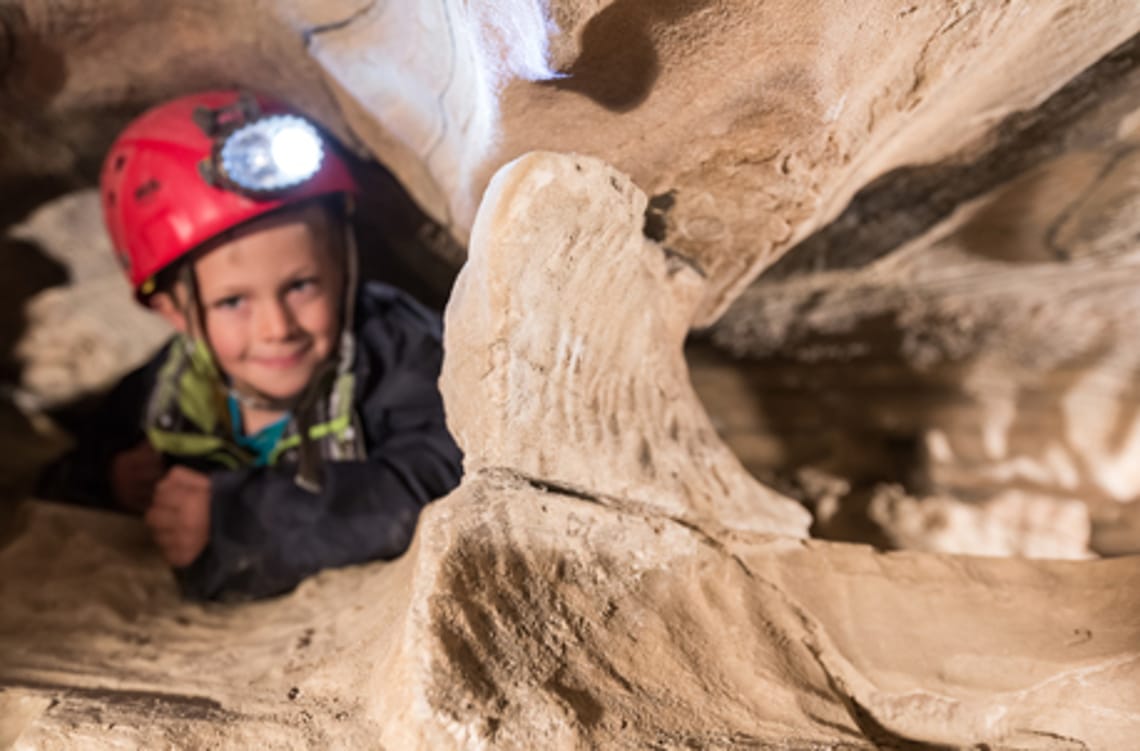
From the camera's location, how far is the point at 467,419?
131 centimetres

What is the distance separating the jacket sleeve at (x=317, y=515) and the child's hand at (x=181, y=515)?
0.05 meters

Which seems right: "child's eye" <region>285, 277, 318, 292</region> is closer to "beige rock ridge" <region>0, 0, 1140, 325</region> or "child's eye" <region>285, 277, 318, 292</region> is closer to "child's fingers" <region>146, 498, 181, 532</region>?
"beige rock ridge" <region>0, 0, 1140, 325</region>

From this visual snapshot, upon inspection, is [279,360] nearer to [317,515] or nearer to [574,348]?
[317,515]

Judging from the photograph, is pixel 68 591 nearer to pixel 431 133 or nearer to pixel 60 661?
pixel 60 661

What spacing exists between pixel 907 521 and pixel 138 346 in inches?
115

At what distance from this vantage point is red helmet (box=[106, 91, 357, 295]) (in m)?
1.95

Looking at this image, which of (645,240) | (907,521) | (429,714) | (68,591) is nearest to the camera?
(429,714)

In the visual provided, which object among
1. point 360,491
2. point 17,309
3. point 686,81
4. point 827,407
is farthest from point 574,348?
point 17,309

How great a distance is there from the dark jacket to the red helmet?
43cm

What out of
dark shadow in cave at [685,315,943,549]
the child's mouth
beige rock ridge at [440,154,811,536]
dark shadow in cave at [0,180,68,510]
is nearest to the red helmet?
the child's mouth

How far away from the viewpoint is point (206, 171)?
1972 mm

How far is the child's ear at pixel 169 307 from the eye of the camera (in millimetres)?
2215

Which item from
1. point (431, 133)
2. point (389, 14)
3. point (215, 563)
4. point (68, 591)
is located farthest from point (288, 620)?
point (389, 14)

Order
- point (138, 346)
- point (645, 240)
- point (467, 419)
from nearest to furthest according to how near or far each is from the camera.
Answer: point (467, 419) < point (645, 240) < point (138, 346)
